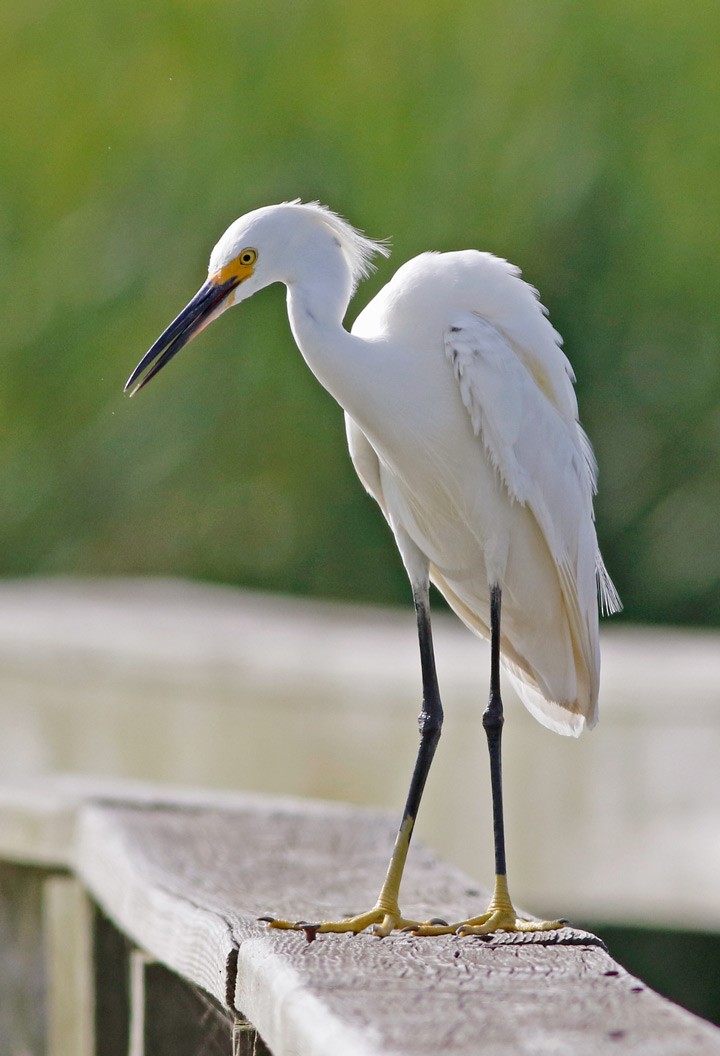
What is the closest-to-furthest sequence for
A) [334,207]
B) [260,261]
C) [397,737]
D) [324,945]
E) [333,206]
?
[324,945], [260,261], [397,737], [334,207], [333,206]

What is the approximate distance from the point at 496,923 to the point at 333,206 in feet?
17.8

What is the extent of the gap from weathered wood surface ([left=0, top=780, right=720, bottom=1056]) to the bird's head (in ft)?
2.07

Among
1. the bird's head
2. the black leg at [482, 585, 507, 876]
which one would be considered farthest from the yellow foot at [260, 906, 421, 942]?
the bird's head

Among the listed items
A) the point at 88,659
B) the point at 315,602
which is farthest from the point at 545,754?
the point at 315,602

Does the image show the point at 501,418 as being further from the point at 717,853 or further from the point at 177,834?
the point at 717,853

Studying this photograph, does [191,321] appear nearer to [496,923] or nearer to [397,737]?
[496,923]

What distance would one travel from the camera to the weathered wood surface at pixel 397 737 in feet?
14.2

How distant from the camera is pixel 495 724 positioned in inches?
84.2

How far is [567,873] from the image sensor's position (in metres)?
4.37

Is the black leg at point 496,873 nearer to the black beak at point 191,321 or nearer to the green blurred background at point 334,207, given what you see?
the black beak at point 191,321

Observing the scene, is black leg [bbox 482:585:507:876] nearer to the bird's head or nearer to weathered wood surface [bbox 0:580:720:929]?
the bird's head

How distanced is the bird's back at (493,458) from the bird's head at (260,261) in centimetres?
11

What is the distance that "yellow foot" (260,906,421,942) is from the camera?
5.19 feet

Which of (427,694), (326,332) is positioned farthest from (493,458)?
(427,694)
